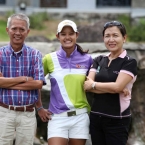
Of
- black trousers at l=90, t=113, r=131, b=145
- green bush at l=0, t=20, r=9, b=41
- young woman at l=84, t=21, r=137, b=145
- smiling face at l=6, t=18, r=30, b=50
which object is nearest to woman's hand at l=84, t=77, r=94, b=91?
young woman at l=84, t=21, r=137, b=145

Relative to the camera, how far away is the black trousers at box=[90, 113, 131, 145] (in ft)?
14.8

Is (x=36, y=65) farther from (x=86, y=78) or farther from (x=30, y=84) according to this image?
(x=86, y=78)

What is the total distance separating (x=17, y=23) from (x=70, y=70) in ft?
2.43

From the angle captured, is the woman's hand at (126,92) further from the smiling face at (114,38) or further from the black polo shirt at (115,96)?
the smiling face at (114,38)

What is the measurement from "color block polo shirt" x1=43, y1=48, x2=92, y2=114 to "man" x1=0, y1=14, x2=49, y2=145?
156 mm

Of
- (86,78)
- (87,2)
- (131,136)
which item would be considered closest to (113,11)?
A: (87,2)

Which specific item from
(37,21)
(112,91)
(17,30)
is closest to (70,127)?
(112,91)

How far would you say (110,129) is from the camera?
4512 mm

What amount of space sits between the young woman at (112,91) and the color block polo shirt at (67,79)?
14cm

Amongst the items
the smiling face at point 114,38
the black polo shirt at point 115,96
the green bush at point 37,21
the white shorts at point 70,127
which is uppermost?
the green bush at point 37,21

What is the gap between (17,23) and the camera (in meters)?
4.61

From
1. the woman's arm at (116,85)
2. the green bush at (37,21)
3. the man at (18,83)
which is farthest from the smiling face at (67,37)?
the green bush at (37,21)

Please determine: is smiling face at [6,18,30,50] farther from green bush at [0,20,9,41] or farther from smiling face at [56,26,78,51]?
green bush at [0,20,9,41]

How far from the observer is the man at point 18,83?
15.1 feet
